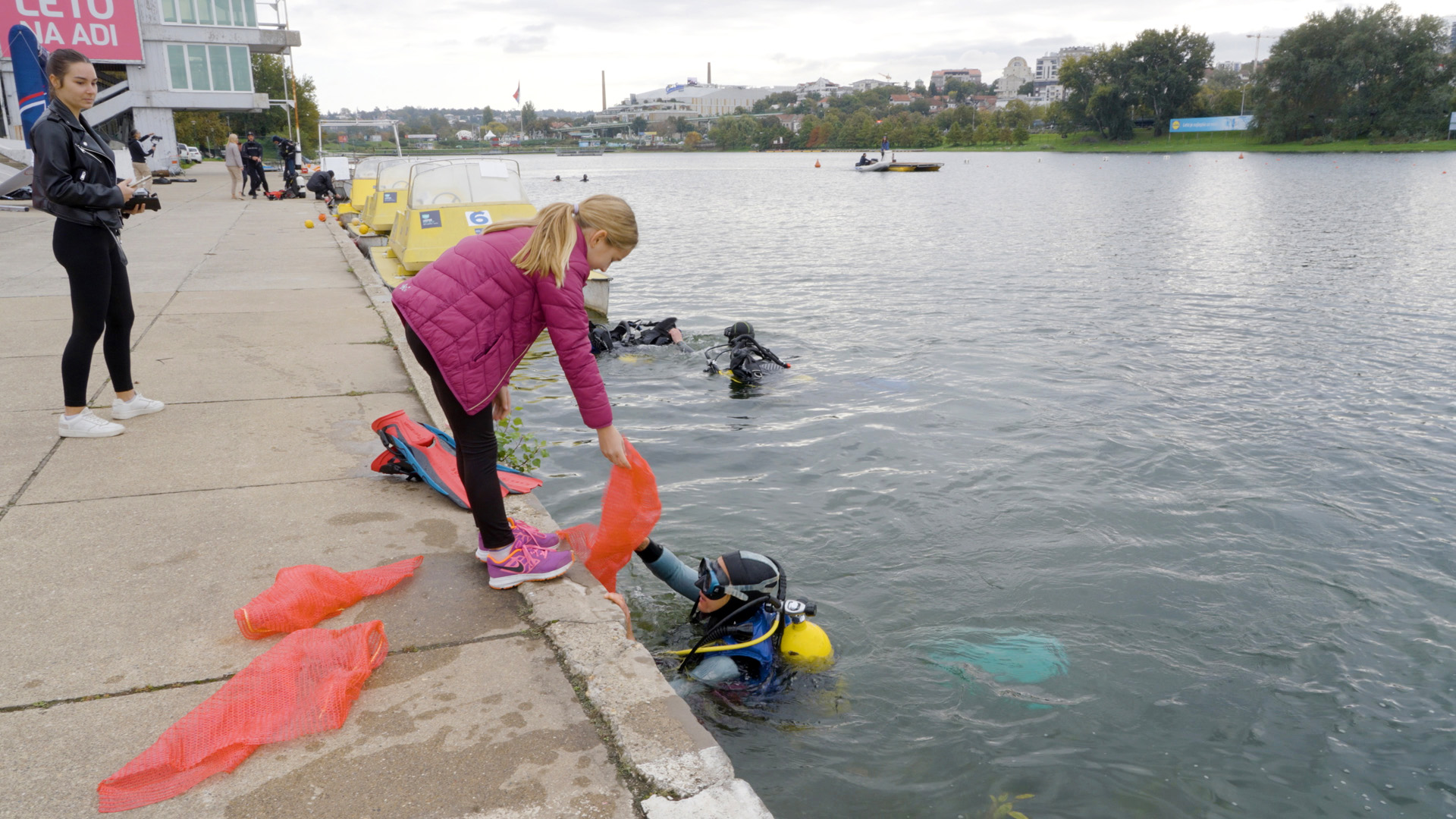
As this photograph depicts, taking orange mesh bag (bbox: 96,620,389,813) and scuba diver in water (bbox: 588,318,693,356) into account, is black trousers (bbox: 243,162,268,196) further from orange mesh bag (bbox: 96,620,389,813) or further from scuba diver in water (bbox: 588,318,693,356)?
orange mesh bag (bbox: 96,620,389,813)

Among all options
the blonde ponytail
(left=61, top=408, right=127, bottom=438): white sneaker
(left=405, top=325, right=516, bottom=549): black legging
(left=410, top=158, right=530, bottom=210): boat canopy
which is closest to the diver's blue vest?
(left=405, top=325, right=516, bottom=549): black legging

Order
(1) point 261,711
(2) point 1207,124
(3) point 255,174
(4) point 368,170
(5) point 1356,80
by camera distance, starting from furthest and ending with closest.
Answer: (2) point 1207,124 → (5) point 1356,80 → (3) point 255,174 → (4) point 368,170 → (1) point 261,711

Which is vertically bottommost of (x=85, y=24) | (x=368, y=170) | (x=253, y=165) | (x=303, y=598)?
(x=303, y=598)

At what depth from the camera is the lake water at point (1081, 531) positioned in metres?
3.69

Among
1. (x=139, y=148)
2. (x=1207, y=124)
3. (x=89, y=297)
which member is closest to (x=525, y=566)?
(x=89, y=297)

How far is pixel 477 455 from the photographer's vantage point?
11.5 feet

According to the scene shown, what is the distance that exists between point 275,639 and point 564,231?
1818 mm

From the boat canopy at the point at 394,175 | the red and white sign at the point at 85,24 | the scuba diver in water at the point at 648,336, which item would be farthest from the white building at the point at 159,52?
the scuba diver in water at the point at 648,336

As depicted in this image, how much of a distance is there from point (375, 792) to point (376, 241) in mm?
15484

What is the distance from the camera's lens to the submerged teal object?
4.29 metres

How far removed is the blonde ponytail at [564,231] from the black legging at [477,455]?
0.57 m

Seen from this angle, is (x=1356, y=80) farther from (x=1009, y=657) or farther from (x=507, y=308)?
(x=507, y=308)

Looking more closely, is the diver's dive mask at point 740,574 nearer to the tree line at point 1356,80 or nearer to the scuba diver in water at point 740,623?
the scuba diver in water at point 740,623

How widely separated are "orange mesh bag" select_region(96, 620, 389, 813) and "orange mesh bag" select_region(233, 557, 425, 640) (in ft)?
0.42
